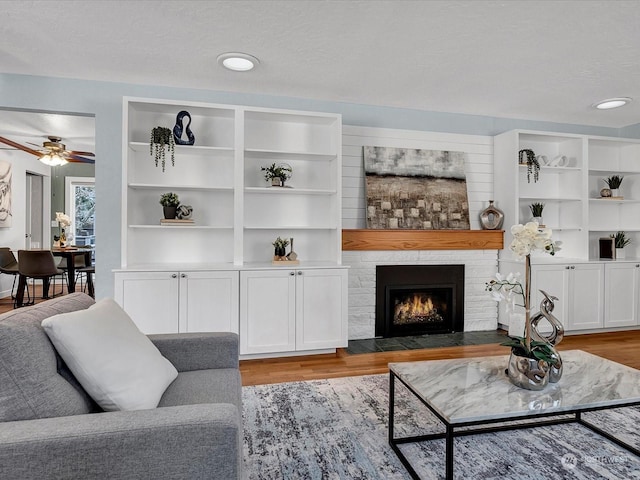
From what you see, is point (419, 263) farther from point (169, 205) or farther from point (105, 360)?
point (105, 360)

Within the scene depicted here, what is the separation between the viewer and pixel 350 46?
278 centimetres

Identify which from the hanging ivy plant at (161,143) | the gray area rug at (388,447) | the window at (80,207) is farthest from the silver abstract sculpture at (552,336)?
the window at (80,207)

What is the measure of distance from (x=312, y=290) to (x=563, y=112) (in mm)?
3456

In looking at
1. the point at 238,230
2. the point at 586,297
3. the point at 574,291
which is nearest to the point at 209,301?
the point at 238,230

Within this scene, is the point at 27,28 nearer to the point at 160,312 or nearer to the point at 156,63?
the point at 156,63

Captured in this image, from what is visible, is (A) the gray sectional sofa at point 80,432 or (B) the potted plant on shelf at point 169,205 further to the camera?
(B) the potted plant on shelf at point 169,205

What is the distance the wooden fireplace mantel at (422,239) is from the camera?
156 inches

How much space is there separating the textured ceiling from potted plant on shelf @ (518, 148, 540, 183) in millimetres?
616

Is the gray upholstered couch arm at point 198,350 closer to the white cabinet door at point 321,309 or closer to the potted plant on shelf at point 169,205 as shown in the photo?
the white cabinet door at point 321,309

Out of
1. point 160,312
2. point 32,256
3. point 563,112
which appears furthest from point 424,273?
point 32,256

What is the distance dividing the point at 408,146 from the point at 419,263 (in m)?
1.29

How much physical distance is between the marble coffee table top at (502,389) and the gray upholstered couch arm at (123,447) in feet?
2.90

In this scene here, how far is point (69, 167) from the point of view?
8070mm

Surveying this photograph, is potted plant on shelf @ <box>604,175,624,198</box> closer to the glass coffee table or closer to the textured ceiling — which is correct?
the textured ceiling
